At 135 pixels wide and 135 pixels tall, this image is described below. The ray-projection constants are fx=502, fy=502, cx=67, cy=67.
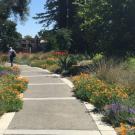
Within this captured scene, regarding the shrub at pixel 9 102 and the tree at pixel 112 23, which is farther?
the tree at pixel 112 23

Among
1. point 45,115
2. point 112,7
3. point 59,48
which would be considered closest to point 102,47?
point 112,7

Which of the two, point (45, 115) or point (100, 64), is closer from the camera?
point (45, 115)

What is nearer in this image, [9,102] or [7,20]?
[9,102]

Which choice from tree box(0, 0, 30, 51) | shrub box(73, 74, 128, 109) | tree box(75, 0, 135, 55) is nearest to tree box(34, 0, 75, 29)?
tree box(0, 0, 30, 51)

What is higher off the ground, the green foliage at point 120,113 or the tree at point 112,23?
the tree at point 112,23

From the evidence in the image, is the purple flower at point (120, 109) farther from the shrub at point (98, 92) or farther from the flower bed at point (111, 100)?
the shrub at point (98, 92)

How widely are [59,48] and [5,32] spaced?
1343cm

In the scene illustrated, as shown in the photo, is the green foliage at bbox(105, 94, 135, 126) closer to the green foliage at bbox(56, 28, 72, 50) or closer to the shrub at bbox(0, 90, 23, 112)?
the shrub at bbox(0, 90, 23, 112)

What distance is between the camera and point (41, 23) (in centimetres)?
7875

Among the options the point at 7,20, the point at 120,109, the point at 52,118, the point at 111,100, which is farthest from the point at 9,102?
the point at 7,20

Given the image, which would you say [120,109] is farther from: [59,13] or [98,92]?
[59,13]

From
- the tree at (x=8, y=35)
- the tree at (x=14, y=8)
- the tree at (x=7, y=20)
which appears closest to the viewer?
the tree at (x=14, y=8)

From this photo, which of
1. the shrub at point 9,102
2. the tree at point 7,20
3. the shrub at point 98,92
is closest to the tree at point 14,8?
the tree at point 7,20

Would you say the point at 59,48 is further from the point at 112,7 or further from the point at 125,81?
the point at 125,81
